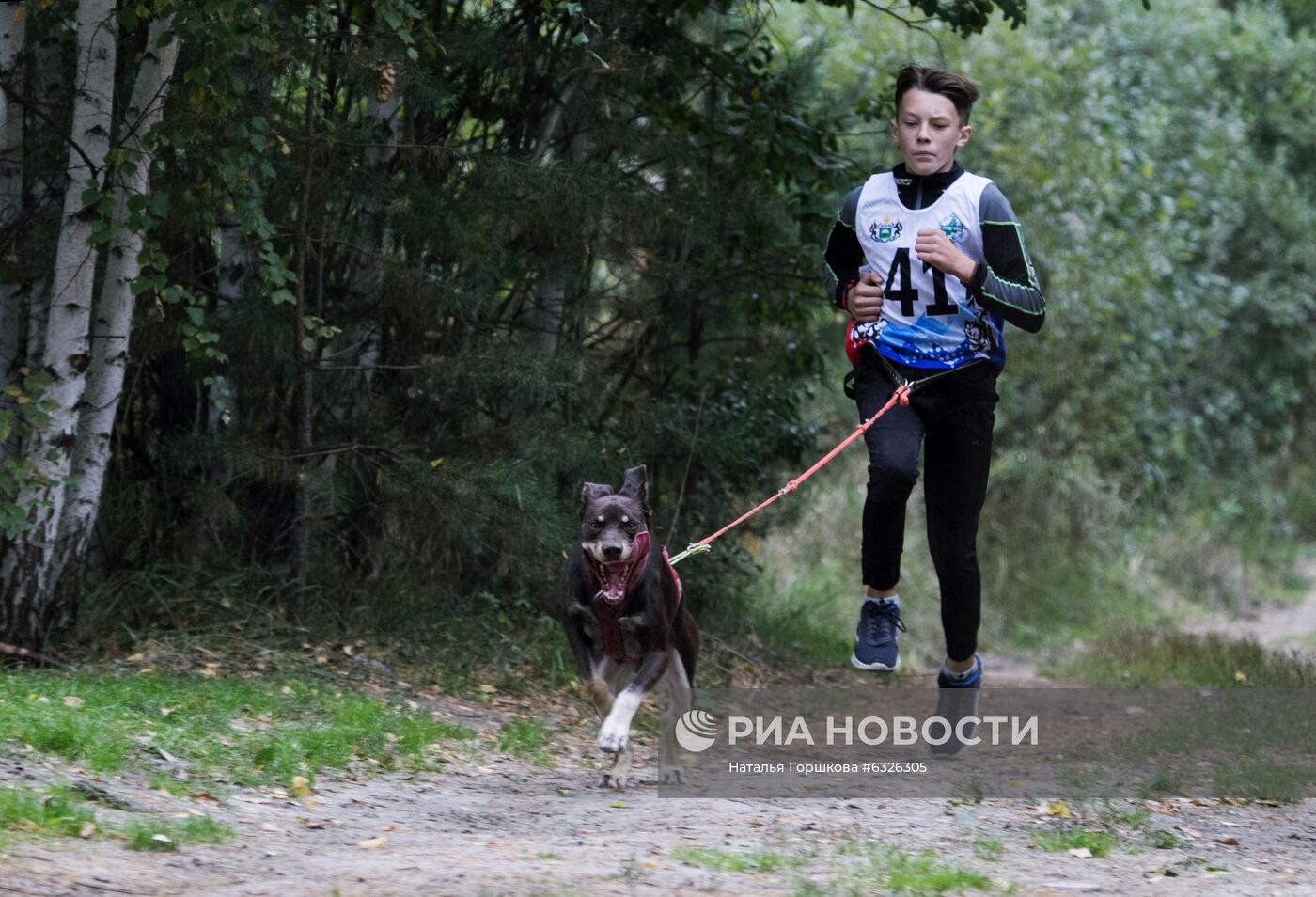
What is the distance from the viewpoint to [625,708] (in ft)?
17.5

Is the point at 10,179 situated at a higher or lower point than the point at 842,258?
higher

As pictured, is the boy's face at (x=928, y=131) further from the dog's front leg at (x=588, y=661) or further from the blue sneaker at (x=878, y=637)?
the dog's front leg at (x=588, y=661)

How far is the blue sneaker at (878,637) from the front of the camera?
230 inches

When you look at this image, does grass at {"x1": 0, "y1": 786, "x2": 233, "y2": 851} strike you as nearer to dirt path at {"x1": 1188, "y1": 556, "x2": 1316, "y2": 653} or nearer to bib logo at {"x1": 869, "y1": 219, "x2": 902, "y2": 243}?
bib logo at {"x1": 869, "y1": 219, "x2": 902, "y2": 243}

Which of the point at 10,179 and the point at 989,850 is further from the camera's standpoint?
the point at 10,179

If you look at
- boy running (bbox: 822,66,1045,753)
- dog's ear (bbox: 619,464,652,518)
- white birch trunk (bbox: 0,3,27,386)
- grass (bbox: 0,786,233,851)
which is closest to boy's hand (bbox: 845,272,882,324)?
boy running (bbox: 822,66,1045,753)

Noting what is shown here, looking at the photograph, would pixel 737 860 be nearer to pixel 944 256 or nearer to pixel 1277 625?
pixel 944 256

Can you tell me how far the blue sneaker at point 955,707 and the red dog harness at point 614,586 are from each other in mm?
1320

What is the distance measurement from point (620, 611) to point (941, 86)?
2.16 metres

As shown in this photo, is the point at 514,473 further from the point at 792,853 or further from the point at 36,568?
the point at 792,853

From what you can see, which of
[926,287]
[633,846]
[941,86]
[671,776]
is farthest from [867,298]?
[633,846]

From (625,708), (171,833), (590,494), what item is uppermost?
(590,494)

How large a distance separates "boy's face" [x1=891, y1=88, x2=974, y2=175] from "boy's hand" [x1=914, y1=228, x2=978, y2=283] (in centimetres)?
36

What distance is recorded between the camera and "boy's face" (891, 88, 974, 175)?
219 inches
